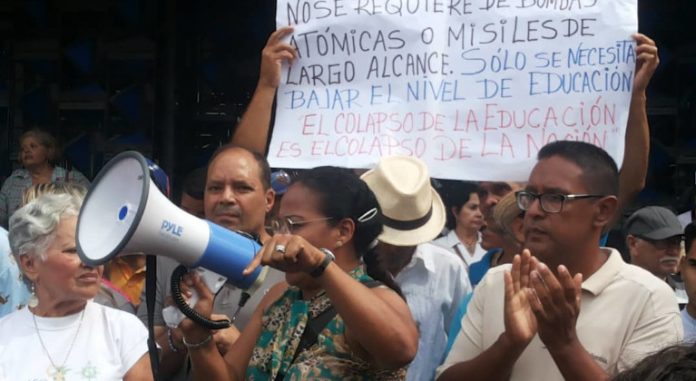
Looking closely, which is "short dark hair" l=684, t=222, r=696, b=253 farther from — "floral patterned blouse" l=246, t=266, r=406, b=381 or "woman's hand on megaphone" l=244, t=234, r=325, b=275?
"woman's hand on megaphone" l=244, t=234, r=325, b=275

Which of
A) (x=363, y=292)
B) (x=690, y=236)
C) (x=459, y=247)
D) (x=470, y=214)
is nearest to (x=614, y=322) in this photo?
(x=363, y=292)

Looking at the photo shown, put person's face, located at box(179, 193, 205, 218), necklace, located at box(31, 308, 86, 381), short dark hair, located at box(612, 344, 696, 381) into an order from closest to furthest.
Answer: short dark hair, located at box(612, 344, 696, 381) < necklace, located at box(31, 308, 86, 381) < person's face, located at box(179, 193, 205, 218)

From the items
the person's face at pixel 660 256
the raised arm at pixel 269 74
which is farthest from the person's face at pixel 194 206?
the person's face at pixel 660 256

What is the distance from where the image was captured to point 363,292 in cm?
247

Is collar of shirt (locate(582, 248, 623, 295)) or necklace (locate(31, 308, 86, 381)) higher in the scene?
collar of shirt (locate(582, 248, 623, 295))

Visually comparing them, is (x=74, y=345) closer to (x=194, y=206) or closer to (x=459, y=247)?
(x=194, y=206)

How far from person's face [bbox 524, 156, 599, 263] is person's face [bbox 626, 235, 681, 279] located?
2.02m

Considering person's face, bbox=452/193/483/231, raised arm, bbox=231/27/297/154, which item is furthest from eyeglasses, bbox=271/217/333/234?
person's face, bbox=452/193/483/231

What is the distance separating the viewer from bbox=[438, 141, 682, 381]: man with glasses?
2.49 metres

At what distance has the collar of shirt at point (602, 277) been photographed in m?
2.68

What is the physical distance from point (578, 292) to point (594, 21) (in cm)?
113

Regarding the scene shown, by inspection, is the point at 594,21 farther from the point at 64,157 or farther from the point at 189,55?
the point at 64,157

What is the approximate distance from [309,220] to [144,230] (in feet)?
1.59

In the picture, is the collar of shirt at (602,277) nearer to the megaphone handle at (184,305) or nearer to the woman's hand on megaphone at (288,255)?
the woman's hand on megaphone at (288,255)
